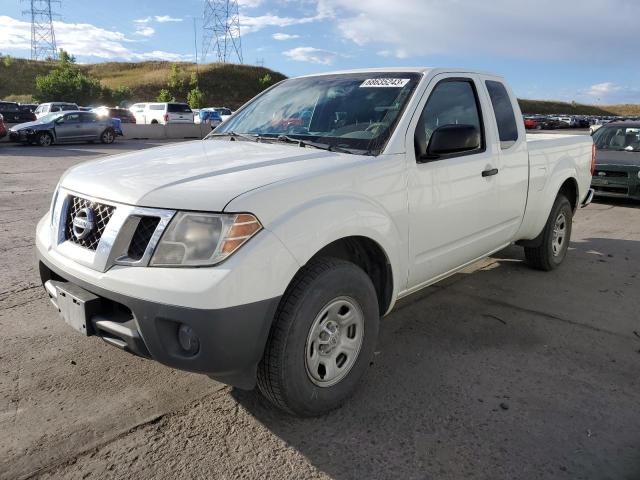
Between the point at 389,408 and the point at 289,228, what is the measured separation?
1220 mm

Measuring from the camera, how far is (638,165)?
9484 mm

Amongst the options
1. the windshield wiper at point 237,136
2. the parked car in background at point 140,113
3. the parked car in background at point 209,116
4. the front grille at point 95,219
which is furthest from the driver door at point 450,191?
the parked car in background at point 140,113

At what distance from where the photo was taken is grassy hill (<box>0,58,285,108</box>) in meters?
72.3

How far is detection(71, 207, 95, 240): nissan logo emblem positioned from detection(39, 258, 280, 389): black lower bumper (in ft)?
0.98

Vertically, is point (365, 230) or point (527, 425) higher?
point (365, 230)

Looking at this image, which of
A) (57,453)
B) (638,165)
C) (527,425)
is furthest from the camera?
(638,165)

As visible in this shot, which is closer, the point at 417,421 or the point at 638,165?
the point at 417,421

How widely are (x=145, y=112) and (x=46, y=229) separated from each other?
36.0 meters

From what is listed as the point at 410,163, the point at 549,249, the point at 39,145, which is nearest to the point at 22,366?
the point at 410,163

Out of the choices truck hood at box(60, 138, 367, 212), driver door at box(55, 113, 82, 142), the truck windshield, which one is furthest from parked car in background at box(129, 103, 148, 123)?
truck hood at box(60, 138, 367, 212)

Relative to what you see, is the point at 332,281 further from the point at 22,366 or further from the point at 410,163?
the point at 22,366

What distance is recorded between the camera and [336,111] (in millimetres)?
3572

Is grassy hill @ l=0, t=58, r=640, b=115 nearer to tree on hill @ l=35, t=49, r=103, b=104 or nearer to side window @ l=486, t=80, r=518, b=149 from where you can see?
tree on hill @ l=35, t=49, r=103, b=104

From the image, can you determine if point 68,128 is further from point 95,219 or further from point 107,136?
point 95,219
